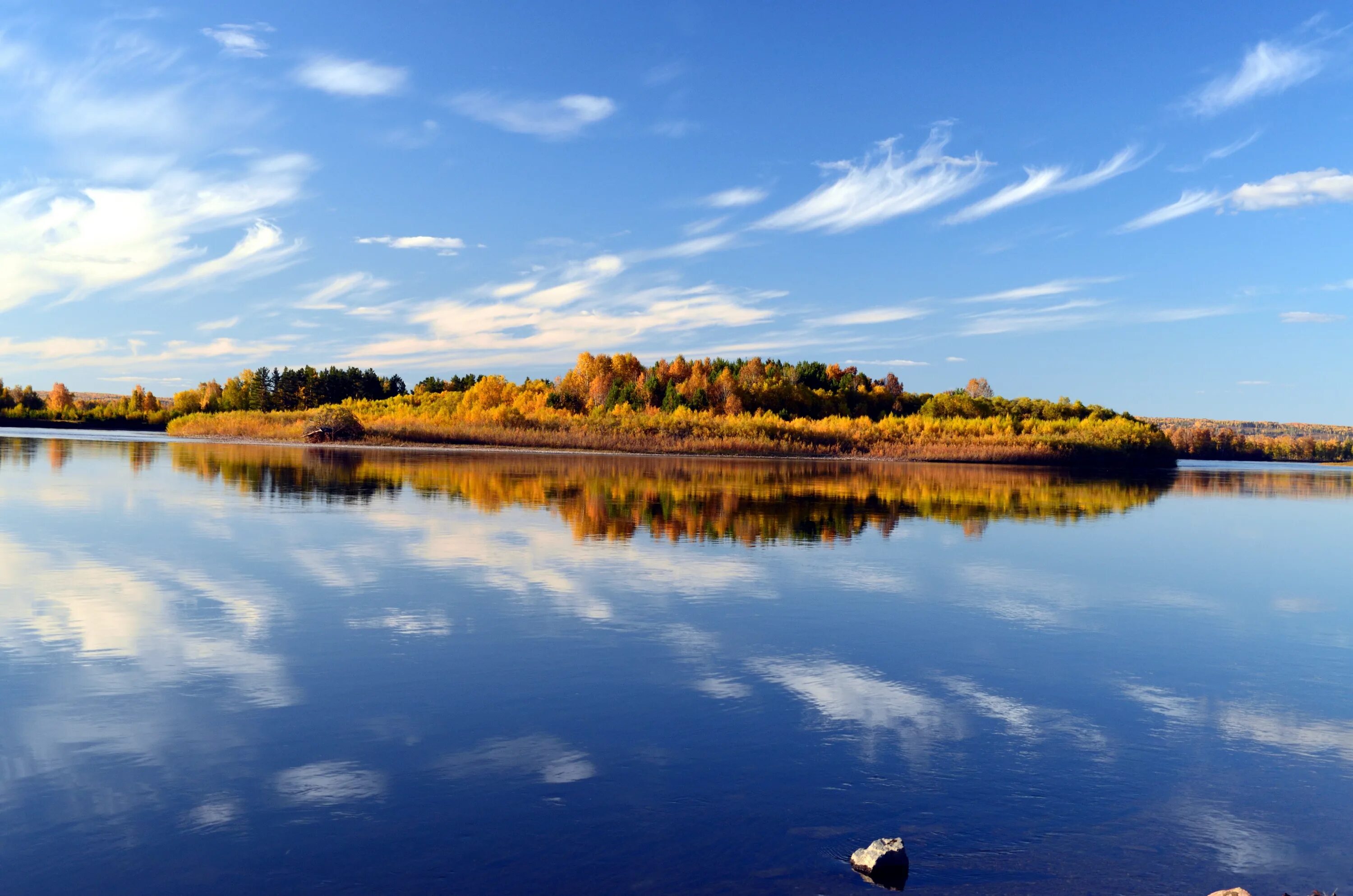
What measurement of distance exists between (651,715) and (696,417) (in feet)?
251

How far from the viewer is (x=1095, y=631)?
37.6ft

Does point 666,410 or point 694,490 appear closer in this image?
point 694,490

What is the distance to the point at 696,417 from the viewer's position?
83875 mm

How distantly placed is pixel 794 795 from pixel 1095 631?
269 inches

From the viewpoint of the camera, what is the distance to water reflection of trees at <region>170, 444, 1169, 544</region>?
22.2 meters

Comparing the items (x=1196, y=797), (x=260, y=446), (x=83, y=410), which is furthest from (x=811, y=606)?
(x=83, y=410)

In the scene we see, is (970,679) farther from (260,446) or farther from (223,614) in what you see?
(260,446)

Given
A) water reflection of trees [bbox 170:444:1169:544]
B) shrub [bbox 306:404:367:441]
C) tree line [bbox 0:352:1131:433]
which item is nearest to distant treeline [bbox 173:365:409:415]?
tree line [bbox 0:352:1131:433]

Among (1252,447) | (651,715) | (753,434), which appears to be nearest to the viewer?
(651,715)

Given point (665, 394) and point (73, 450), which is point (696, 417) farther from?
point (73, 450)

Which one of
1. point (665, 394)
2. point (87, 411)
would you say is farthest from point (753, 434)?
point (87, 411)

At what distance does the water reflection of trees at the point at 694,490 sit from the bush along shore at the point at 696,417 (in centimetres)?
1876

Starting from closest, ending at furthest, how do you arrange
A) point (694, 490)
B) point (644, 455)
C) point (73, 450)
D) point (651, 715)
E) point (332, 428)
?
point (651, 715) < point (694, 490) < point (73, 450) < point (644, 455) < point (332, 428)

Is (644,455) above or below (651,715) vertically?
above
